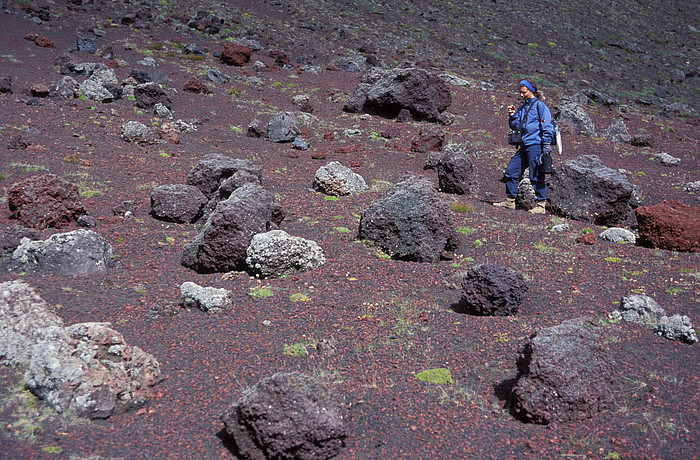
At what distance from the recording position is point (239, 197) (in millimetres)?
8438

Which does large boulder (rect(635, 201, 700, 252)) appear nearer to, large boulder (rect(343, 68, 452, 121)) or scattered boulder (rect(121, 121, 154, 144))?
large boulder (rect(343, 68, 452, 121))

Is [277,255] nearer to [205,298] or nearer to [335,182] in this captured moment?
[205,298]

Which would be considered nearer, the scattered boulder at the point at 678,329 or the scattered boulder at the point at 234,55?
the scattered boulder at the point at 678,329

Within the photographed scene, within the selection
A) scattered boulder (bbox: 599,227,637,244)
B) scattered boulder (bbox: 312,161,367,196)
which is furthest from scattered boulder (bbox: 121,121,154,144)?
scattered boulder (bbox: 599,227,637,244)

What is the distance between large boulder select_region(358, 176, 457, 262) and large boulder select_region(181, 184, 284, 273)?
5.98 feet

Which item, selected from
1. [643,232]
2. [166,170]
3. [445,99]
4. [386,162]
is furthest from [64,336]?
[445,99]

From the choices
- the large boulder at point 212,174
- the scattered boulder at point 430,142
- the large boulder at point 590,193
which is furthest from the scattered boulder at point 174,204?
the scattered boulder at point 430,142

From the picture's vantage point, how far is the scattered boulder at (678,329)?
20.0ft

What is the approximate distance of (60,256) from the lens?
296 inches

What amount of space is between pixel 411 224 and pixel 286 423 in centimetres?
468

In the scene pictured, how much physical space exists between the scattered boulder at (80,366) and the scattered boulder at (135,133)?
29.8 ft

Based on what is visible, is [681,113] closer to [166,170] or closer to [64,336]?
[166,170]

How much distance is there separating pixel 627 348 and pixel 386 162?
936 centimetres

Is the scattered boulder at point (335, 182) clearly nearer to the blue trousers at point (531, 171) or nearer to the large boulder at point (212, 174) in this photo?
the large boulder at point (212, 174)
